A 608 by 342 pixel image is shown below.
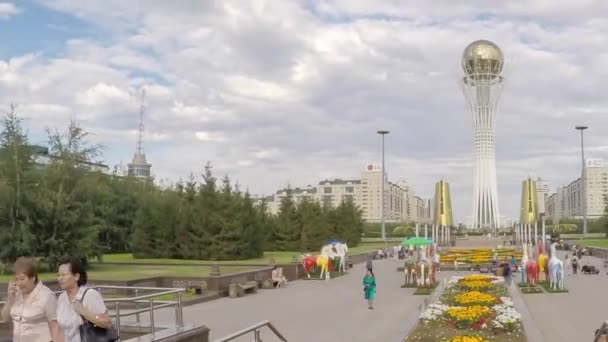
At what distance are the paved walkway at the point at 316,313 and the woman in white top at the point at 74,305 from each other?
→ 5681 millimetres

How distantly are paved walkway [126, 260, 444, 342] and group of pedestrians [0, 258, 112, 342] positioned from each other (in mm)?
5717

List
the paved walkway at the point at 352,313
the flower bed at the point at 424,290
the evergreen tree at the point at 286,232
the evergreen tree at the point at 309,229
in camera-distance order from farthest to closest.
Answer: the evergreen tree at the point at 286,232 → the evergreen tree at the point at 309,229 → the flower bed at the point at 424,290 → the paved walkway at the point at 352,313

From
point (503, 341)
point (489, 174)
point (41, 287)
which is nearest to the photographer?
point (41, 287)

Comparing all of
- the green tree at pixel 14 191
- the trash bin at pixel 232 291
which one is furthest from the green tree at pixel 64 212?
the trash bin at pixel 232 291

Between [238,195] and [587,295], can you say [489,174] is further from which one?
[587,295]

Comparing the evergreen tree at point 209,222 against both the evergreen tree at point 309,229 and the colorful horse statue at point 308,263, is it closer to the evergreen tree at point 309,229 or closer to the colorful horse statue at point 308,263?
the colorful horse statue at point 308,263

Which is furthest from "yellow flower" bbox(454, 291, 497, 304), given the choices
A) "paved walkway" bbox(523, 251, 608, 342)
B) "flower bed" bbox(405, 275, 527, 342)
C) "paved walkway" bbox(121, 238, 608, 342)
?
"paved walkway" bbox(523, 251, 608, 342)

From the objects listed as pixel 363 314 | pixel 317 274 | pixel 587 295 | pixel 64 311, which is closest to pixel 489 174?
pixel 317 274

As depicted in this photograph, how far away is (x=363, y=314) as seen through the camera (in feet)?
67.9

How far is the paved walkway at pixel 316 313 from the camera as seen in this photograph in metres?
16.5

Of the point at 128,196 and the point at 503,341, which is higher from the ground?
the point at 128,196

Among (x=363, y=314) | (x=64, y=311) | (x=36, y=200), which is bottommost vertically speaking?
(x=363, y=314)

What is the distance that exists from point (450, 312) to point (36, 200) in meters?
21.0

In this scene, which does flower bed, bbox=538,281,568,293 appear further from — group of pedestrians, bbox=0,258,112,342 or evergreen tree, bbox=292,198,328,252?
evergreen tree, bbox=292,198,328,252
